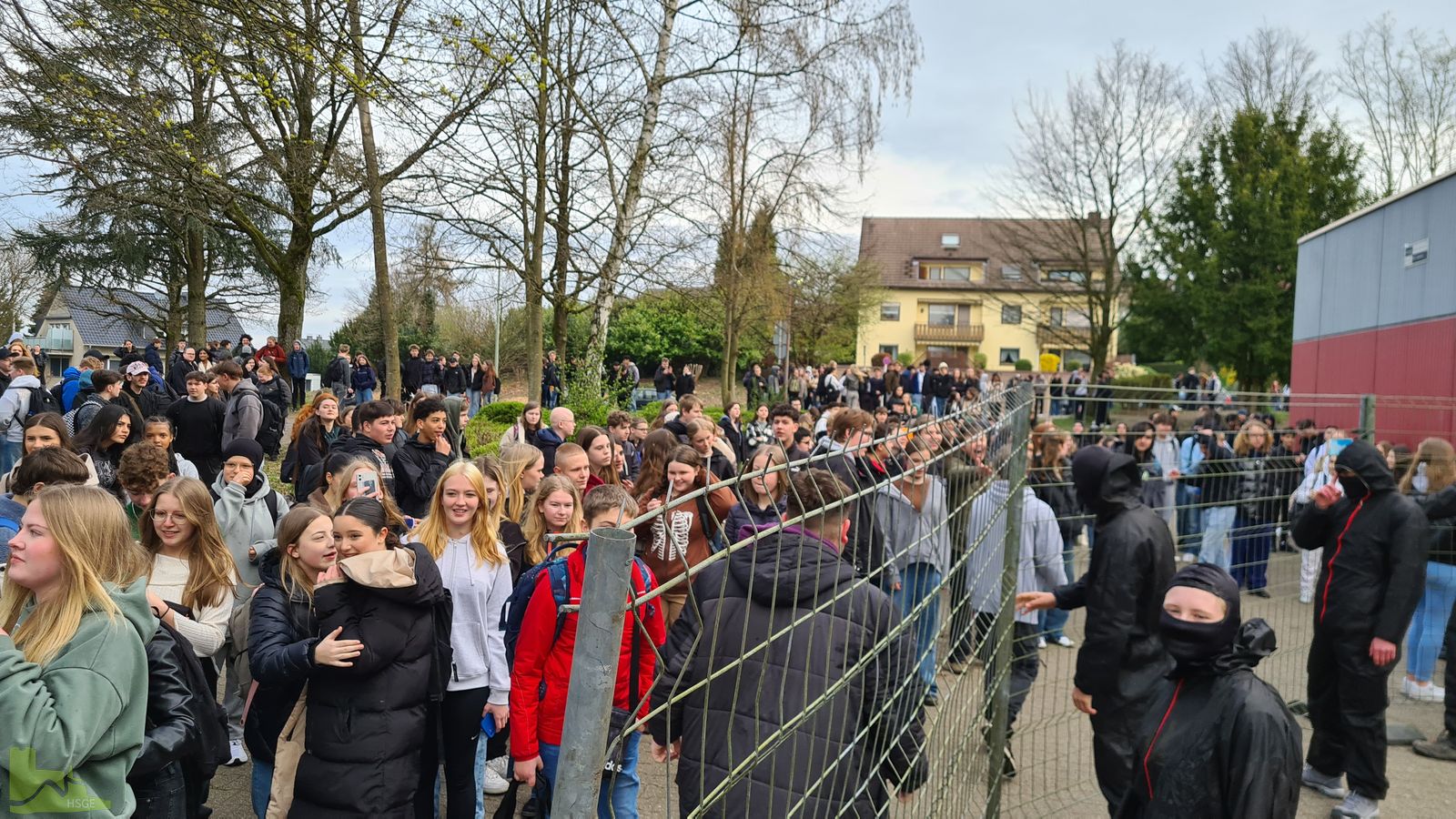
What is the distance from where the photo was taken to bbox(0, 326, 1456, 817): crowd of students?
2.55 m

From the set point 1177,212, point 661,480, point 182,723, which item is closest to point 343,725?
point 182,723

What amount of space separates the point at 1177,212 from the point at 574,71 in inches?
1087

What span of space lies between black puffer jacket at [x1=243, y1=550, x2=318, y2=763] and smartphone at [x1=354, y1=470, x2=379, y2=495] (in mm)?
1004

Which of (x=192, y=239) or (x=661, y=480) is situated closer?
(x=661, y=480)

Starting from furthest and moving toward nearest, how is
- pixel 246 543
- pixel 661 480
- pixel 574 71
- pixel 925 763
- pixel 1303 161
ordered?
1. pixel 1303 161
2. pixel 574 71
3. pixel 661 480
4. pixel 246 543
5. pixel 925 763

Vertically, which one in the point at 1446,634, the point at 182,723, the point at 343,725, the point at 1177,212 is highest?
the point at 1177,212

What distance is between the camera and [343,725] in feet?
11.5

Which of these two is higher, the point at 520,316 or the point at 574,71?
the point at 574,71

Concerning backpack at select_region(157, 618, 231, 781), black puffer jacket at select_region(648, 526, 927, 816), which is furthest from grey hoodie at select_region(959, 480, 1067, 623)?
backpack at select_region(157, 618, 231, 781)

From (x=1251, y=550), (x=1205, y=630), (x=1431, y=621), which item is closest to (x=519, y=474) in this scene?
(x=1205, y=630)

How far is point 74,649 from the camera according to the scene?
2.60 meters

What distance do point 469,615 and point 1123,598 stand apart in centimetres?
297

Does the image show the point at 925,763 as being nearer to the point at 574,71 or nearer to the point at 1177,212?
the point at 574,71

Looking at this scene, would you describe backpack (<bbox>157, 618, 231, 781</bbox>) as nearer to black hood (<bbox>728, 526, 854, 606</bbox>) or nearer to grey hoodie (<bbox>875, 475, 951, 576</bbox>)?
black hood (<bbox>728, 526, 854, 606</bbox>)
